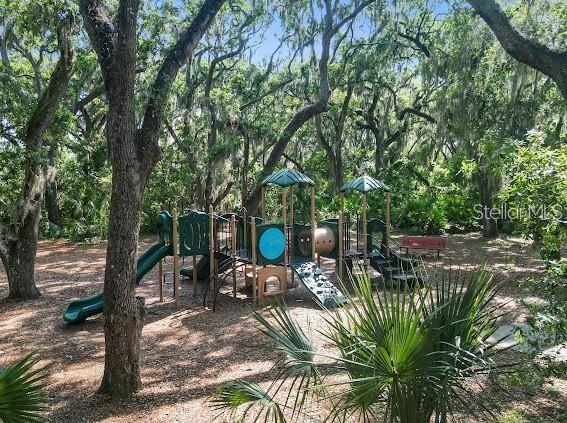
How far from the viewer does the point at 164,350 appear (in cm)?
597

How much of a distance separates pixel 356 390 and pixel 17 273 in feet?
24.9

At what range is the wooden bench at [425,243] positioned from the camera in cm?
1213

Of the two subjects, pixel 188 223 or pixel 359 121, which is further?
pixel 359 121

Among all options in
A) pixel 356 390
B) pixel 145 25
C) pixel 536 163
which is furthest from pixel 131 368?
pixel 145 25

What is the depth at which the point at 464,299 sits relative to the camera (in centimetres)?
249

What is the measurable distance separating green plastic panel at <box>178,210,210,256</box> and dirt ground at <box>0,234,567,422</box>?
900mm

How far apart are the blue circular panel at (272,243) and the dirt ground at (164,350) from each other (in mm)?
882

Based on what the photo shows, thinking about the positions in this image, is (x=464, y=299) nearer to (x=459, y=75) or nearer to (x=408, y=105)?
(x=459, y=75)

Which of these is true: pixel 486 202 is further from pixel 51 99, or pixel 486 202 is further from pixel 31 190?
pixel 31 190

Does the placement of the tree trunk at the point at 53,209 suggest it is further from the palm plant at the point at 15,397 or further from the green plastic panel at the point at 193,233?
the palm plant at the point at 15,397

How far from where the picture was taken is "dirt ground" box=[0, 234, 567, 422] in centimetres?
425

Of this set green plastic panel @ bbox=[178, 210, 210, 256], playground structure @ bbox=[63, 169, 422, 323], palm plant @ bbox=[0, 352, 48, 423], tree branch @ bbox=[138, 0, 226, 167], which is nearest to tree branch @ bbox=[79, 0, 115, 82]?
tree branch @ bbox=[138, 0, 226, 167]

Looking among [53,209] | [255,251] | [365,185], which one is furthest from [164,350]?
[53,209]

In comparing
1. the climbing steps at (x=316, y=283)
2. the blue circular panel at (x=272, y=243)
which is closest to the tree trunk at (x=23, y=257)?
the blue circular panel at (x=272, y=243)
